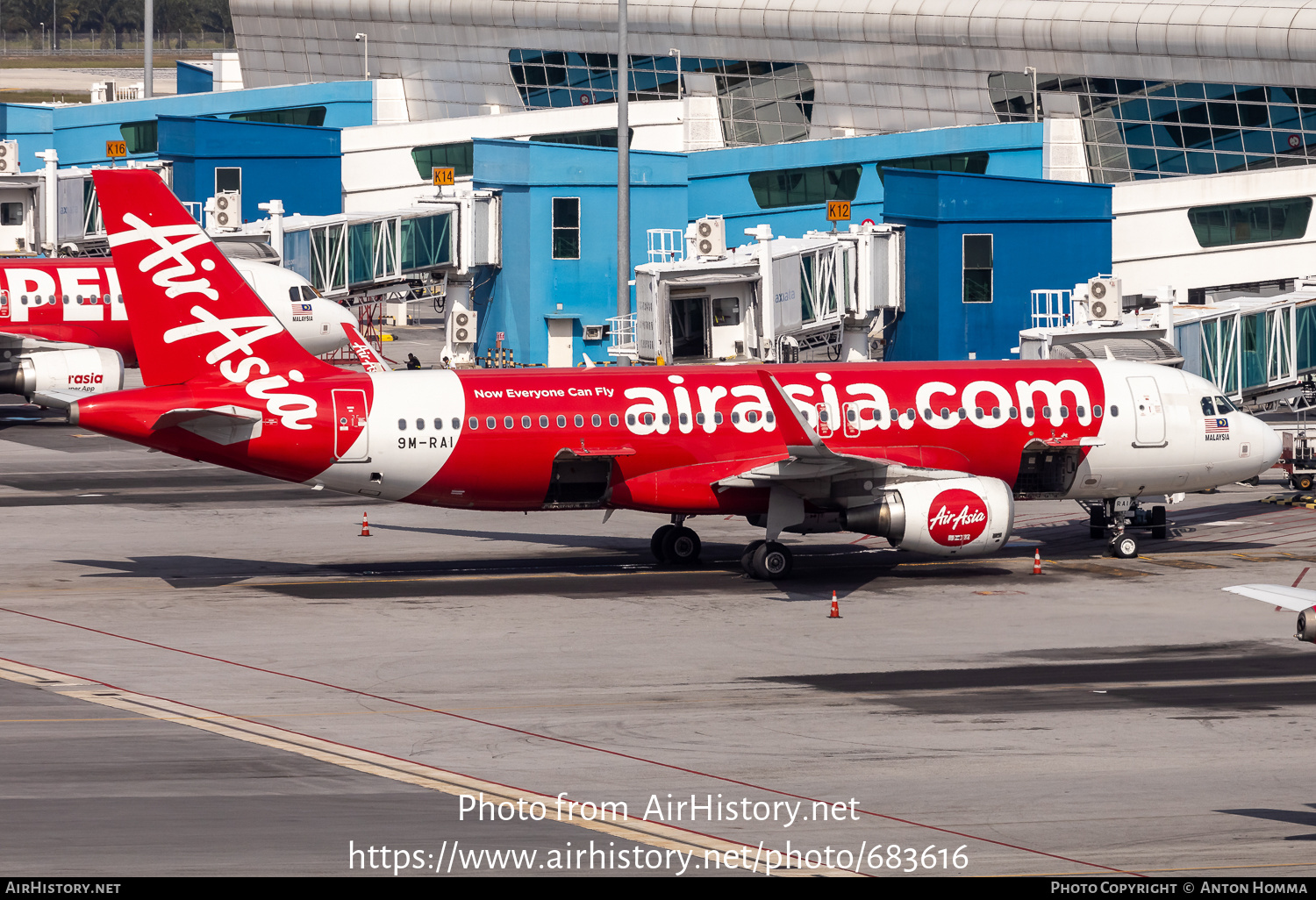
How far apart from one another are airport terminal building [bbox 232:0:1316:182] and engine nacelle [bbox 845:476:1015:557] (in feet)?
173

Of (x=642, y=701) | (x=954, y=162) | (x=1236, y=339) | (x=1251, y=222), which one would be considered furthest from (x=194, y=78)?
(x=642, y=701)

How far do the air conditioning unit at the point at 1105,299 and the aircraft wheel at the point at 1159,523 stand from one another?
1066 cm

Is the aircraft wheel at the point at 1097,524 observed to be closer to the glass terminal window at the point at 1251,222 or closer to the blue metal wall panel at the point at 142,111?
the glass terminal window at the point at 1251,222

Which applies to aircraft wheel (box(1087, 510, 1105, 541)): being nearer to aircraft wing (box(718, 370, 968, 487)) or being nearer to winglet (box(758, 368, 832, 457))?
aircraft wing (box(718, 370, 968, 487))

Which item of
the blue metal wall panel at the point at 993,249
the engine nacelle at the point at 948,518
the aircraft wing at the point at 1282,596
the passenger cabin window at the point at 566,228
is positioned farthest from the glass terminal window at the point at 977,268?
the aircraft wing at the point at 1282,596

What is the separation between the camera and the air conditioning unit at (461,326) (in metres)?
82.7

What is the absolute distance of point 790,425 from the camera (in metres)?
37.8

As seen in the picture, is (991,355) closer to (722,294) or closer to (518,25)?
(722,294)

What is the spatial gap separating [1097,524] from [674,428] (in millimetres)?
12454

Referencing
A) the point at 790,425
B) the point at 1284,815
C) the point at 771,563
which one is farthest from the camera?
the point at 771,563

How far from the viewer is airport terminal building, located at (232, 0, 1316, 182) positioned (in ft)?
274

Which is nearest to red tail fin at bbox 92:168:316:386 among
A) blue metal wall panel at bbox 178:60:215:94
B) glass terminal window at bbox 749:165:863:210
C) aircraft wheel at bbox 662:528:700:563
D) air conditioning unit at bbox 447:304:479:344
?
aircraft wheel at bbox 662:528:700:563

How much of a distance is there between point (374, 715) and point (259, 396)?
12326 mm

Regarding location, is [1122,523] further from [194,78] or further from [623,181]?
[194,78]
